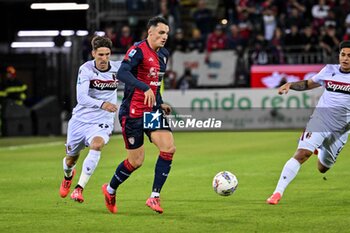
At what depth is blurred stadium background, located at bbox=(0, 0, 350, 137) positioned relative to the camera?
90.5 ft

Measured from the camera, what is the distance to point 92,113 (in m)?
12.3

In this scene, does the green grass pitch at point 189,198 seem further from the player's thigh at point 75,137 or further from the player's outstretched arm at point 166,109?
the player's outstretched arm at point 166,109

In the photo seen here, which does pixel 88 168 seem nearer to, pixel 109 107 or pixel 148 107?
pixel 109 107

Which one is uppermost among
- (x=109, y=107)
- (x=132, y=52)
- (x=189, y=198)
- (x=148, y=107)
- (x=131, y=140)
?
(x=132, y=52)

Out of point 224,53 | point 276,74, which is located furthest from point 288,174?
point 224,53

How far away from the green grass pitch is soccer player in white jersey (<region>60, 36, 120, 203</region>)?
18.6 inches

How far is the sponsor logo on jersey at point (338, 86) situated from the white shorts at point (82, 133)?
3061 millimetres

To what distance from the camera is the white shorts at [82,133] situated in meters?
12.1

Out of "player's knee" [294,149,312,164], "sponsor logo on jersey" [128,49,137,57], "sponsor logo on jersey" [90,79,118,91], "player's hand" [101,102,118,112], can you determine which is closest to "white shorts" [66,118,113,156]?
"sponsor logo on jersey" [90,79,118,91]

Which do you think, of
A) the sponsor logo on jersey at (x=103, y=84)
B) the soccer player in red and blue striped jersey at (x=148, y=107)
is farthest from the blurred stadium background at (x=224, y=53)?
the soccer player in red and blue striped jersey at (x=148, y=107)

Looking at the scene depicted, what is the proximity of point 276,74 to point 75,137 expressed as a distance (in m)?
16.3

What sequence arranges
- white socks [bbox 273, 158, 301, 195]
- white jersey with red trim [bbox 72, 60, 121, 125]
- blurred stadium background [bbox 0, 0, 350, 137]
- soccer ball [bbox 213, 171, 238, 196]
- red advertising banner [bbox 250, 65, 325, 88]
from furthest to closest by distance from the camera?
red advertising banner [bbox 250, 65, 325, 88]
blurred stadium background [bbox 0, 0, 350, 137]
white jersey with red trim [bbox 72, 60, 121, 125]
soccer ball [bbox 213, 171, 238, 196]
white socks [bbox 273, 158, 301, 195]

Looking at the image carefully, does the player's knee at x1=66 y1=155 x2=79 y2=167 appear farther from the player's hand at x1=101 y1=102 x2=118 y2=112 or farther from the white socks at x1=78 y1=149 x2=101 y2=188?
the player's hand at x1=101 y1=102 x2=118 y2=112

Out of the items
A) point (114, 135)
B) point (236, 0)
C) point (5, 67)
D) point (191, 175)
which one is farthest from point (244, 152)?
point (5, 67)
